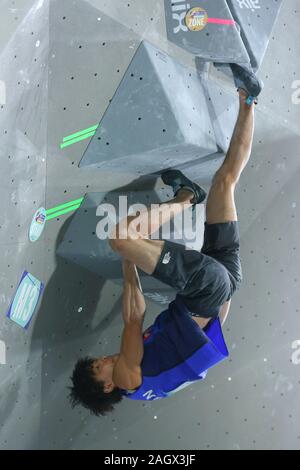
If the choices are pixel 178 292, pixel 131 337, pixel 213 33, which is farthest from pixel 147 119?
pixel 131 337

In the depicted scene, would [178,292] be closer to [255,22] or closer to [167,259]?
[167,259]

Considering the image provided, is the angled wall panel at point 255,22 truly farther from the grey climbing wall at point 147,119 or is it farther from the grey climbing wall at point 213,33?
the grey climbing wall at point 147,119

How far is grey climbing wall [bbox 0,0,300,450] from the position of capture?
1.71 meters

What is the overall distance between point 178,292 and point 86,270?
420mm

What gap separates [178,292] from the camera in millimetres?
1836

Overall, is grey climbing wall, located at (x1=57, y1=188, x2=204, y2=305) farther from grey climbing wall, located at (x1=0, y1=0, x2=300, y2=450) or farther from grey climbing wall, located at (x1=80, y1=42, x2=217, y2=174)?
grey climbing wall, located at (x1=80, y1=42, x2=217, y2=174)

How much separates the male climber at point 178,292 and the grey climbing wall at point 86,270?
10 centimetres

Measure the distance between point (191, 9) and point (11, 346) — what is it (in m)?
1.25

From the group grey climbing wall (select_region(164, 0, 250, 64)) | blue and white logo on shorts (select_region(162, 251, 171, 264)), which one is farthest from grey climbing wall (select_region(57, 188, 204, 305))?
grey climbing wall (select_region(164, 0, 250, 64))

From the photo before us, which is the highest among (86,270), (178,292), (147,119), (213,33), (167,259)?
(213,33)

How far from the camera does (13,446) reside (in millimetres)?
1907

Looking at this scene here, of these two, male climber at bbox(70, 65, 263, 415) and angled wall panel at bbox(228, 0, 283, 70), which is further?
angled wall panel at bbox(228, 0, 283, 70)

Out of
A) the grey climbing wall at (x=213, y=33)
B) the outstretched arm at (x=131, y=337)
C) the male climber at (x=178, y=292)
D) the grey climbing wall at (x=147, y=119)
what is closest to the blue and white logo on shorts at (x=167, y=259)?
the male climber at (x=178, y=292)

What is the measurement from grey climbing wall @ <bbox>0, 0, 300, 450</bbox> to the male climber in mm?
103
